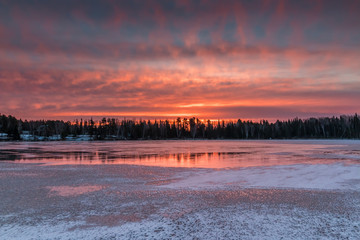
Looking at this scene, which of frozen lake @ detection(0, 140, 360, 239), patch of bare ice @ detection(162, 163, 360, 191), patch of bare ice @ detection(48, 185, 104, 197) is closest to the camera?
frozen lake @ detection(0, 140, 360, 239)

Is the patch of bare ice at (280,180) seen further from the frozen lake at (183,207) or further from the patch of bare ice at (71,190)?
the patch of bare ice at (71,190)

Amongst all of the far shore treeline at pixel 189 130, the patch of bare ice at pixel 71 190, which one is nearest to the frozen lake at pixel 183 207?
the patch of bare ice at pixel 71 190

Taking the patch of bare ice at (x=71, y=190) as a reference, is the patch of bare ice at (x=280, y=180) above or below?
below

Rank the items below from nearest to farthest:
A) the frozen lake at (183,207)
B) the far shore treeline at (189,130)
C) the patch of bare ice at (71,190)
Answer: the frozen lake at (183,207)
the patch of bare ice at (71,190)
the far shore treeline at (189,130)

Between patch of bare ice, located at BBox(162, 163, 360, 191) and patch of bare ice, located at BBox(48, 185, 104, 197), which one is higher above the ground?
patch of bare ice, located at BBox(48, 185, 104, 197)

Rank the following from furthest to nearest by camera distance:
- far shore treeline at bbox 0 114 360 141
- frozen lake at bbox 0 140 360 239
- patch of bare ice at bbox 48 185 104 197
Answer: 1. far shore treeline at bbox 0 114 360 141
2. patch of bare ice at bbox 48 185 104 197
3. frozen lake at bbox 0 140 360 239

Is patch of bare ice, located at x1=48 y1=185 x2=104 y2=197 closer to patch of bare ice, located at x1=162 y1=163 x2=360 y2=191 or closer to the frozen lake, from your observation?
the frozen lake

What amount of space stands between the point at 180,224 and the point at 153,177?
22.0ft

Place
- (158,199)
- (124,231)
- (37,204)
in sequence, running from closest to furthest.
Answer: (124,231) → (37,204) → (158,199)

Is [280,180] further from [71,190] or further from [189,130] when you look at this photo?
[189,130]

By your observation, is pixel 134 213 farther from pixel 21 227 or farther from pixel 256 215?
pixel 256 215

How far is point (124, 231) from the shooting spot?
5.80 m

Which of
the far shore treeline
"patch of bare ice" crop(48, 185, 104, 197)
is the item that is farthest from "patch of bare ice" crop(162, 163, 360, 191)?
the far shore treeline

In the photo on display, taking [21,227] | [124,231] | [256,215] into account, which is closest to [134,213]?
[124,231]
